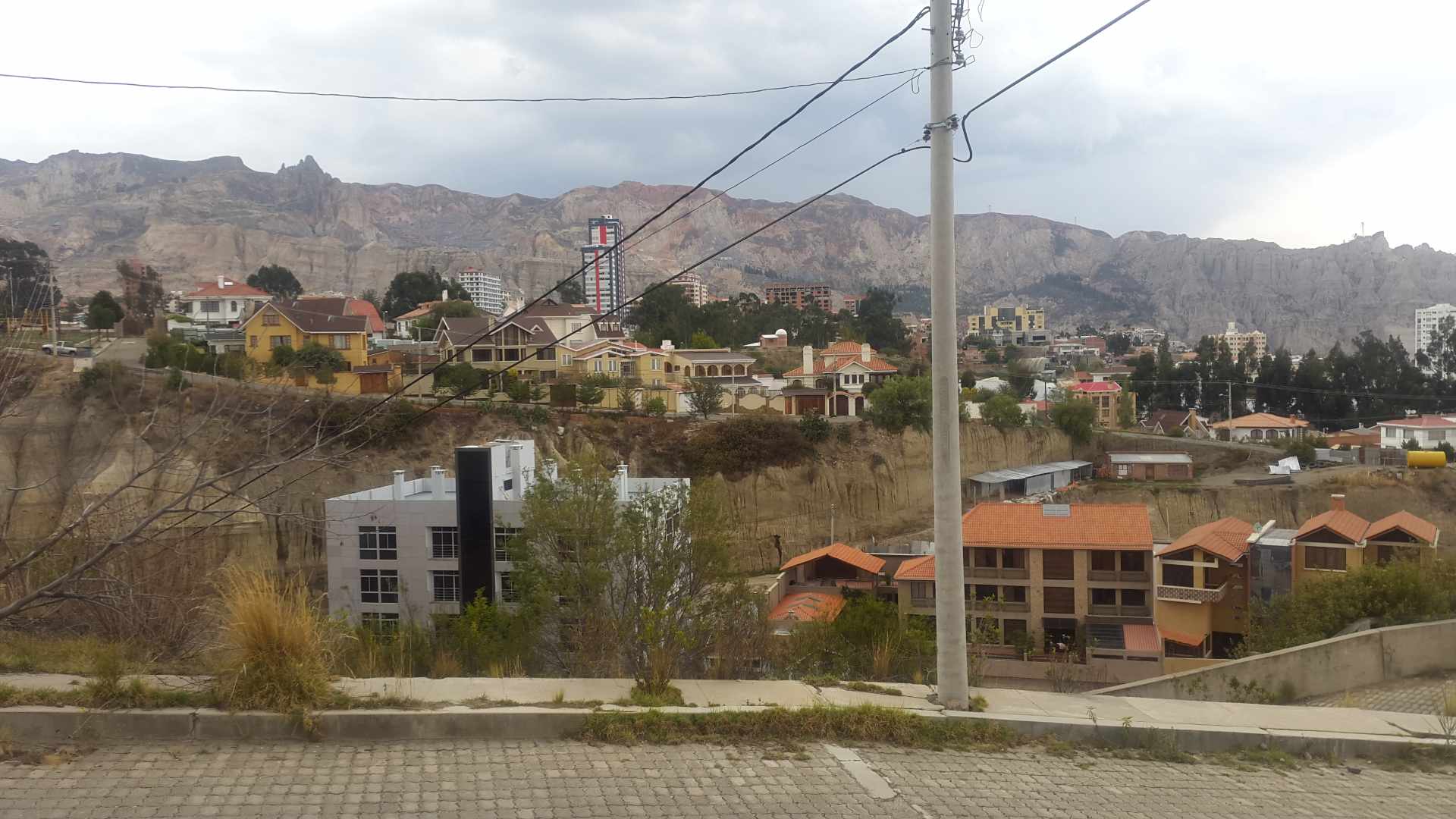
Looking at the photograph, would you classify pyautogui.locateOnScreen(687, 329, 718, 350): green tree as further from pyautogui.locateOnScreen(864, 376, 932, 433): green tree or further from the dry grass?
the dry grass

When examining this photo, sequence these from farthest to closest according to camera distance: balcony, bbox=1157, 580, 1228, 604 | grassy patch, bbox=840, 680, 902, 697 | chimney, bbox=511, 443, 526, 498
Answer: chimney, bbox=511, 443, 526, 498 → balcony, bbox=1157, 580, 1228, 604 → grassy patch, bbox=840, 680, 902, 697

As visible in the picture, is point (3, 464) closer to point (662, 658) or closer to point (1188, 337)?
point (662, 658)

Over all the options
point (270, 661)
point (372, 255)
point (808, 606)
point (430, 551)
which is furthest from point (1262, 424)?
point (372, 255)

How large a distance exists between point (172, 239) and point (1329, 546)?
139316 millimetres

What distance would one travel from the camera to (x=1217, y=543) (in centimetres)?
2348

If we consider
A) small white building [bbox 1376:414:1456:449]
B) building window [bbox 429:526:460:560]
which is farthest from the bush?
small white building [bbox 1376:414:1456:449]

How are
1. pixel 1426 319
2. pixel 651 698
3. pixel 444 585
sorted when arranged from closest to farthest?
pixel 651 698, pixel 444 585, pixel 1426 319

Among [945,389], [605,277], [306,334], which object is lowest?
[945,389]

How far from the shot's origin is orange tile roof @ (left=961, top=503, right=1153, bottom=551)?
859 inches

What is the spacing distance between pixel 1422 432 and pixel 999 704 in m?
A: 60.0

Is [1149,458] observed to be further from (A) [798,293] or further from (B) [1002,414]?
(A) [798,293]

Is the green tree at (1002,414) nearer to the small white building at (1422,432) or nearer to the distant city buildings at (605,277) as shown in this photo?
the small white building at (1422,432)

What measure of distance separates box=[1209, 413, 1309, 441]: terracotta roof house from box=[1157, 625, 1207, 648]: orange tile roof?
40084 mm

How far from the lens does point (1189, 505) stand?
141 ft
